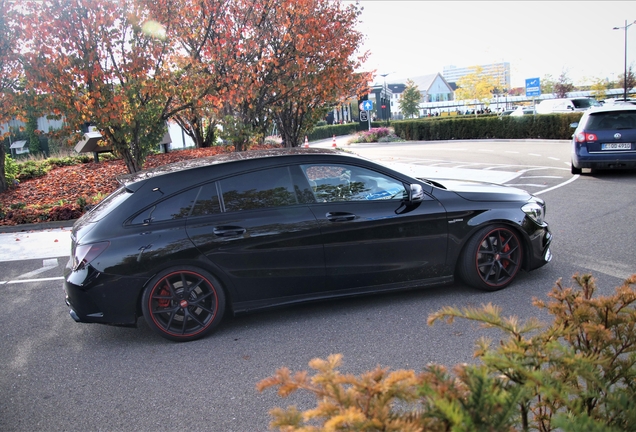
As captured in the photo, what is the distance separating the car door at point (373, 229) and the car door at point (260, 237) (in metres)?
0.17

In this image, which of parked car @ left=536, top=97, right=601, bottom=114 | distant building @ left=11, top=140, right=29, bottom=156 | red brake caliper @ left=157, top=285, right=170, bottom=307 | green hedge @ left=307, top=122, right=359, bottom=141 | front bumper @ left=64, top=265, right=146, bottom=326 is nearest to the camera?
front bumper @ left=64, top=265, right=146, bottom=326

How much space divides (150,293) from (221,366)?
0.95 meters

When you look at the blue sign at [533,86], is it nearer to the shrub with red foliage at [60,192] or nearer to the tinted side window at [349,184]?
the shrub with red foliage at [60,192]

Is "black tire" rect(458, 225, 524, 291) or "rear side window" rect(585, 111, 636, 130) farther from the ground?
"rear side window" rect(585, 111, 636, 130)

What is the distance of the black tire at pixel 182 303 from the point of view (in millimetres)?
4676

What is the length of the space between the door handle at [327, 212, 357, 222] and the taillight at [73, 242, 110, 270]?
1964 millimetres

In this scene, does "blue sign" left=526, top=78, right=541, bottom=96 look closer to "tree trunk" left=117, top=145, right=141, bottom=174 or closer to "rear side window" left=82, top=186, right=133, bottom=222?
"tree trunk" left=117, top=145, right=141, bottom=174

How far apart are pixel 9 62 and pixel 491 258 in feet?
36.6

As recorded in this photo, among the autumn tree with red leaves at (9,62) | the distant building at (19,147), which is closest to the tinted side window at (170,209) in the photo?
the autumn tree with red leaves at (9,62)

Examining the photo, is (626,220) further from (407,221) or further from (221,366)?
(221,366)

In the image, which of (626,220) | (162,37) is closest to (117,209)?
(626,220)

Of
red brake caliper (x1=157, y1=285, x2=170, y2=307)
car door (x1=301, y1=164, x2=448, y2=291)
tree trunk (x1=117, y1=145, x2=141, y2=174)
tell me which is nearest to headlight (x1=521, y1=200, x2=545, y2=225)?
car door (x1=301, y1=164, x2=448, y2=291)

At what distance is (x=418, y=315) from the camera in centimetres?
493

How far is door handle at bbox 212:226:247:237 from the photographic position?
479 centimetres
